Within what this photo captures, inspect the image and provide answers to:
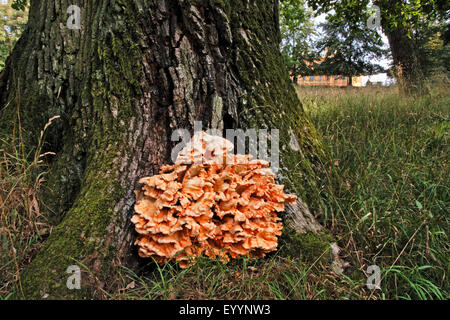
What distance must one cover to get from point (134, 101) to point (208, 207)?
1109 mm

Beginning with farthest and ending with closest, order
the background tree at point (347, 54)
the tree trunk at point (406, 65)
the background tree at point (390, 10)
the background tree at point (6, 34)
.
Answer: the background tree at point (347, 54) → the tree trunk at point (406, 65) → the background tree at point (390, 10) → the background tree at point (6, 34)

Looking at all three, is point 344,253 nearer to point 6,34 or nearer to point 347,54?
point 6,34

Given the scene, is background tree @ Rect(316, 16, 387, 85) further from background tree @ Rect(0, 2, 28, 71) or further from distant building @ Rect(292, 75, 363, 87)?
background tree @ Rect(0, 2, 28, 71)

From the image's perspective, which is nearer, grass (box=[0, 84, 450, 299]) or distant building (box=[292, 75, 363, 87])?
grass (box=[0, 84, 450, 299])

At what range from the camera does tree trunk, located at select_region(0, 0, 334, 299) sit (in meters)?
2.00

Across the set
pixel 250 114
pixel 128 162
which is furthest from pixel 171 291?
pixel 250 114

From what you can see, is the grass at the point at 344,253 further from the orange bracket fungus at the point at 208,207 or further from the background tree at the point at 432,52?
the background tree at the point at 432,52

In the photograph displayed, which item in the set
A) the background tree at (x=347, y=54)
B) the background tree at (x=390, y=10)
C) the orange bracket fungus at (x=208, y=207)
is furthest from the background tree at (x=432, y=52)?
the orange bracket fungus at (x=208, y=207)

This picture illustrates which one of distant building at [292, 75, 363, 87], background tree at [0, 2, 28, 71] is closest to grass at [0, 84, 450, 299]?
background tree at [0, 2, 28, 71]

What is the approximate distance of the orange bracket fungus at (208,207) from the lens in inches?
72.9

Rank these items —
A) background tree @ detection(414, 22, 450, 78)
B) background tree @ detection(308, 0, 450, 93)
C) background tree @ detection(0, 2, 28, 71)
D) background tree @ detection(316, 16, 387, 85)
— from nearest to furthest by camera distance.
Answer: background tree @ detection(0, 2, 28, 71) < background tree @ detection(308, 0, 450, 93) < background tree @ detection(414, 22, 450, 78) < background tree @ detection(316, 16, 387, 85)

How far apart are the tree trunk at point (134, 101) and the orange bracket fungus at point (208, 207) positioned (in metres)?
0.29

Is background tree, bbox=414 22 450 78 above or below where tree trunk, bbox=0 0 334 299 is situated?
above

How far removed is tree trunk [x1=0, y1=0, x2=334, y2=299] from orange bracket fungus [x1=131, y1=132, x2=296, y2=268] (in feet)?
0.95
